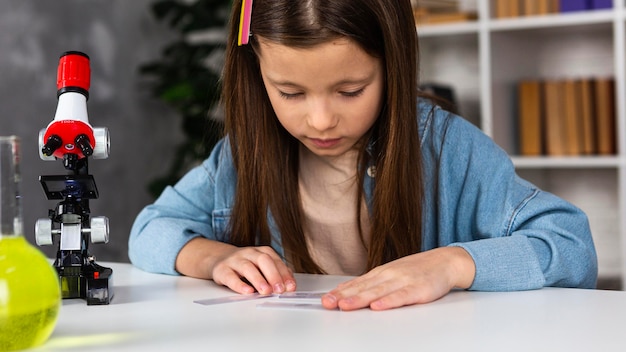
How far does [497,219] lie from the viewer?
50.0 inches

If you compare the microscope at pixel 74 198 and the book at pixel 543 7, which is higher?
the book at pixel 543 7

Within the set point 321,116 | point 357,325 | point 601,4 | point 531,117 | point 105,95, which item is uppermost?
point 601,4

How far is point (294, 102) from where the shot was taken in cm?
125

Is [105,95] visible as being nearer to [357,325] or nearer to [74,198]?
[74,198]

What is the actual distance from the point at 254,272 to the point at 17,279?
0.41m

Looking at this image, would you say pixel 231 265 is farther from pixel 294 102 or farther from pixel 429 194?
pixel 429 194

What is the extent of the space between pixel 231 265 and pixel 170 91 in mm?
2253

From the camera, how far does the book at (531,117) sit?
292 cm

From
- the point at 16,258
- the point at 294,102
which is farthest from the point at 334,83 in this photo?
the point at 16,258

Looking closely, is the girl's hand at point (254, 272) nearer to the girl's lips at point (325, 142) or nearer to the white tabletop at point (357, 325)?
the white tabletop at point (357, 325)

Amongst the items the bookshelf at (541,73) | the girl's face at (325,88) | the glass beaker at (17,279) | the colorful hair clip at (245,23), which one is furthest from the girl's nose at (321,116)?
the bookshelf at (541,73)

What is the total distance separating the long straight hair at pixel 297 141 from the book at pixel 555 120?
1608 mm

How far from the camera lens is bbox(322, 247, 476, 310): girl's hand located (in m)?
0.92

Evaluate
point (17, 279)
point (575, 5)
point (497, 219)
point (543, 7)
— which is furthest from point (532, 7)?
point (17, 279)
